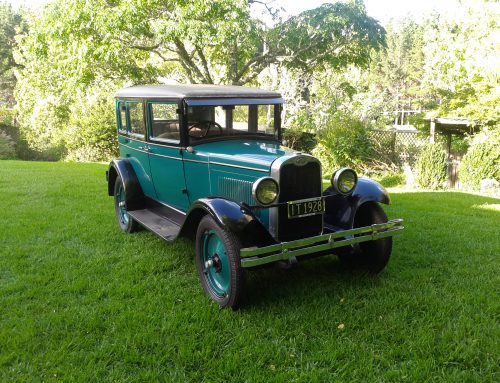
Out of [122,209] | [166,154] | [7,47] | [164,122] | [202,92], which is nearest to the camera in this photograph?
[202,92]

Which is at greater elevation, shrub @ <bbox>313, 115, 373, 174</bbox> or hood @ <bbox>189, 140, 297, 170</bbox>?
hood @ <bbox>189, 140, 297, 170</bbox>

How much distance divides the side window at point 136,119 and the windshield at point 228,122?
3.40ft

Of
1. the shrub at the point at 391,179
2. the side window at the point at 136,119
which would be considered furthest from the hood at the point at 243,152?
the shrub at the point at 391,179

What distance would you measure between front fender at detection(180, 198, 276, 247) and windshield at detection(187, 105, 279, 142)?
3.44 feet

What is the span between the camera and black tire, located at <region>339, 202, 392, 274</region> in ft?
12.6

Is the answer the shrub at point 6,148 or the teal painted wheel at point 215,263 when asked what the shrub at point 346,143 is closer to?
the teal painted wheel at point 215,263

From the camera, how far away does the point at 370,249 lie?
3.94 m

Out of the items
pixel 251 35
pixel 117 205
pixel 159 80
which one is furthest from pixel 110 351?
pixel 159 80

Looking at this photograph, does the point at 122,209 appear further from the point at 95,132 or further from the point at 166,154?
the point at 95,132

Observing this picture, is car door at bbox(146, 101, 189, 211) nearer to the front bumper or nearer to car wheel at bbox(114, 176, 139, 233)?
car wheel at bbox(114, 176, 139, 233)

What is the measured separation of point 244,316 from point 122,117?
11.9ft

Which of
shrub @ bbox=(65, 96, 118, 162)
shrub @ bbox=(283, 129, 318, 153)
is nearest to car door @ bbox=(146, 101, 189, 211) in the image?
shrub @ bbox=(283, 129, 318, 153)

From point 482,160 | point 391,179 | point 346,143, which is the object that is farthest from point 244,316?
point 346,143

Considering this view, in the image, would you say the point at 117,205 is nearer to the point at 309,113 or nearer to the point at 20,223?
the point at 20,223
